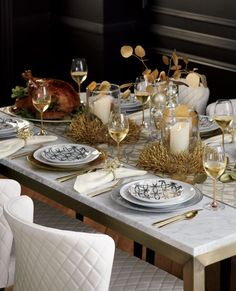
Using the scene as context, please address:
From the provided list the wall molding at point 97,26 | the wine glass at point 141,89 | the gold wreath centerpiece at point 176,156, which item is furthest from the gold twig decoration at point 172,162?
the wall molding at point 97,26

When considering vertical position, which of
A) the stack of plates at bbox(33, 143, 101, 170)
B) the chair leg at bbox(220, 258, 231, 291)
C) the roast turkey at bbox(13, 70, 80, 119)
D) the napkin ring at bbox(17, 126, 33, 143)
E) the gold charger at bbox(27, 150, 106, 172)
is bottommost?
the chair leg at bbox(220, 258, 231, 291)

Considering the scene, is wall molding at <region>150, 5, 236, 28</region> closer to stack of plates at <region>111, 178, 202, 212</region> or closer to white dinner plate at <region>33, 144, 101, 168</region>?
white dinner plate at <region>33, 144, 101, 168</region>

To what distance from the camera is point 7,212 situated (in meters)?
2.51

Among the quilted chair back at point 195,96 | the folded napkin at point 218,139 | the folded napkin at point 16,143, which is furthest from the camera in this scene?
the quilted chair back at point 195,96

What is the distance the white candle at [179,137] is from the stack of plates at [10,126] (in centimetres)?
75

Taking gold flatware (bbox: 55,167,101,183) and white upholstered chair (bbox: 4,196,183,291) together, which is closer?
white upholstered chair (bbox: 4,196,183,291)

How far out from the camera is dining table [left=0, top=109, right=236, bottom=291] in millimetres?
2424

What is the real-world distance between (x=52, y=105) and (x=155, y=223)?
1.19 meters

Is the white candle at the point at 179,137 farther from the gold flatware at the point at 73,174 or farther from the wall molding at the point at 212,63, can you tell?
the wall molding at the point at 212,63

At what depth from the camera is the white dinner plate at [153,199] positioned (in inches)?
103

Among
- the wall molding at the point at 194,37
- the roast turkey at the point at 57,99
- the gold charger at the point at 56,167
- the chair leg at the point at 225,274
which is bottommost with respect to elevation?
the chair leg at the point at 225,274

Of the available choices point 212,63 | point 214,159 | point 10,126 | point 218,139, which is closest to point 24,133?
point 10,126

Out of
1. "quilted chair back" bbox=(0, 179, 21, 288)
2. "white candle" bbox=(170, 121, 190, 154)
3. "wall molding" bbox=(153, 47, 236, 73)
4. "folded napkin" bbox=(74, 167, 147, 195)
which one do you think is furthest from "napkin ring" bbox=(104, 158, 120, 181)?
"wall molding" bbox=(153, 47, 236, 73)

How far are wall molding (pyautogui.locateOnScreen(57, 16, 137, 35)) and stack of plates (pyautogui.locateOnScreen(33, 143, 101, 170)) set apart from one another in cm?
231
